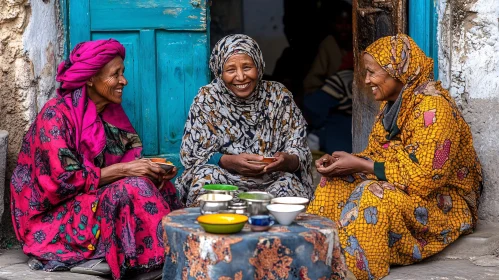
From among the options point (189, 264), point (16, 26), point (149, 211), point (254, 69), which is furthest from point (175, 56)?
point (189, 264)

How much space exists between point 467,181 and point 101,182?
2.07 metres

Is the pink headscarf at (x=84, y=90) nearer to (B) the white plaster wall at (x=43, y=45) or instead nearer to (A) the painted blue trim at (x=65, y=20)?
(B) the white plaster wall at (x=43, y=45)

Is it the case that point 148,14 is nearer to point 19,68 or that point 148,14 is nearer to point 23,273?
point 19,68

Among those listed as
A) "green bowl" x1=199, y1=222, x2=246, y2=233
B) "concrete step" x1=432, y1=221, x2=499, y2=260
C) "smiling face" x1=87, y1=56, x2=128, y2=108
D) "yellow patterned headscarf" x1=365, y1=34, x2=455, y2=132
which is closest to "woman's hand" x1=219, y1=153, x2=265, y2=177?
"smiling face" x1=87, y1=56, x2=128, y2=108

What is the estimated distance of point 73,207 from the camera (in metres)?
4.59

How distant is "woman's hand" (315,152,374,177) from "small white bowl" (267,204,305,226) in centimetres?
99

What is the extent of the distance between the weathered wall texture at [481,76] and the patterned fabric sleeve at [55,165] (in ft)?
7.68

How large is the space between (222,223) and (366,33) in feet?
8.83

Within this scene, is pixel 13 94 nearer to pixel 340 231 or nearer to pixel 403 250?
pixel 340 231

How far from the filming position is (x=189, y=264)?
3480 millimetres

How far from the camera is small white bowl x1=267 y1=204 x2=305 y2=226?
3543 millimetres

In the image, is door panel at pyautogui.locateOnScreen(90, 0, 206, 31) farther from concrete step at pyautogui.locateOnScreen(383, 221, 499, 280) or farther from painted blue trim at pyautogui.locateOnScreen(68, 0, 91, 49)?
concrete step at pyautogui.locateOnScreen(383, 221, 499, 280)

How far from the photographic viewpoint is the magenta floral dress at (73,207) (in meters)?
4.46

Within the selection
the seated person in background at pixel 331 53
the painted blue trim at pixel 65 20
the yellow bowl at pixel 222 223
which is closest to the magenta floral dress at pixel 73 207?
the painted blue trim at pixel 65 20
